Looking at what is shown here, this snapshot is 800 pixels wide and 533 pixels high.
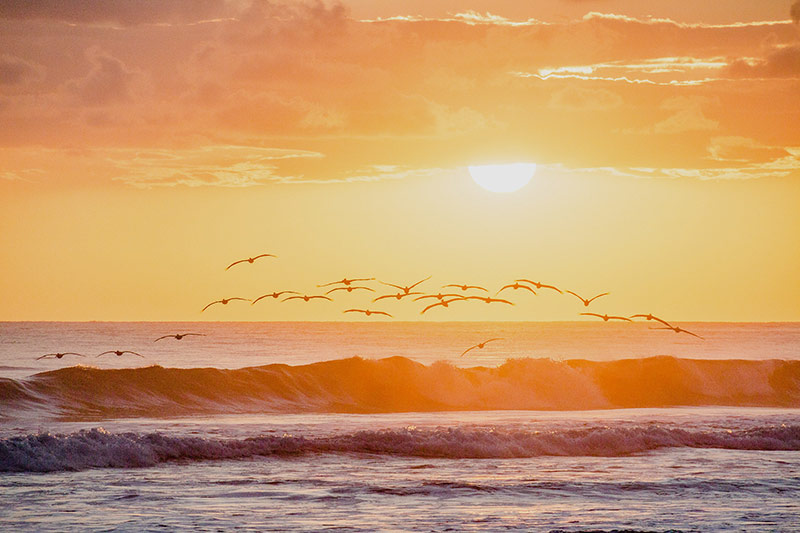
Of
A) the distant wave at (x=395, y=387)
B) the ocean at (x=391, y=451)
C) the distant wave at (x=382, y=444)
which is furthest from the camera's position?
the distant wave at (x=395, y=387)

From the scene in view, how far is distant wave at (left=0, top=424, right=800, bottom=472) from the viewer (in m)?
28.2

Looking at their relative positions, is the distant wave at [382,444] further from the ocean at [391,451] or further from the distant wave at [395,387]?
the distant wave at [395,387]

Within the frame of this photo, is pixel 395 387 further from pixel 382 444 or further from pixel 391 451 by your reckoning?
pixel 391 451

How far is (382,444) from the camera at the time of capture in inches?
1259

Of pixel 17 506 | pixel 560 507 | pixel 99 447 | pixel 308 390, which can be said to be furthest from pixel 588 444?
pixel 308 390

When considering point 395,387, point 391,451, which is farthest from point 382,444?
point 395,387

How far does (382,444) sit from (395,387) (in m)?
23.7

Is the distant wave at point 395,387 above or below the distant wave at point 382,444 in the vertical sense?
above

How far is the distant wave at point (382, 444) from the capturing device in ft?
92.7

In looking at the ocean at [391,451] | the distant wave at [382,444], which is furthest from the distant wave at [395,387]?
the distant wave at [382,444]

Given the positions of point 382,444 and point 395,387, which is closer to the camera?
point 382,444

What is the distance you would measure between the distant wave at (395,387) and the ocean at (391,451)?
136 mm

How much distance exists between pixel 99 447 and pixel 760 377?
46913mm

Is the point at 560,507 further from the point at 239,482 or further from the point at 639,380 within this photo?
the point at 639,380
